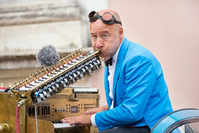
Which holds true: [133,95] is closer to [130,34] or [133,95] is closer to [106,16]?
[106,16]

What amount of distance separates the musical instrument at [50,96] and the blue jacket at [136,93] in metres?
0.21

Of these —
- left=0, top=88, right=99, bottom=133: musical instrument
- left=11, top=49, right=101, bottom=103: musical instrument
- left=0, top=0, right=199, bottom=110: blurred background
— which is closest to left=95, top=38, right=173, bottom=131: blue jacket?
left=11, top=49, right=101, bottom=103: musical instrument

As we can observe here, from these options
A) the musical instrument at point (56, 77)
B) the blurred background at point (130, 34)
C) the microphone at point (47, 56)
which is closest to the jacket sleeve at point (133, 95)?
the musical instrument at point (56, 77)

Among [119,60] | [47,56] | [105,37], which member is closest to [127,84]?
[119,60]

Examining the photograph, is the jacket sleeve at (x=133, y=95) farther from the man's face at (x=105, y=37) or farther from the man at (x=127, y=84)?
the man's face at (x=105, y=37)

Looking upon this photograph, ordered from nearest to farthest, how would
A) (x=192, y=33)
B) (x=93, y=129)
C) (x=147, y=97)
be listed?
1. (x=147, y=97)
2. (x=93, y=129)
3. (x=192, y=33)

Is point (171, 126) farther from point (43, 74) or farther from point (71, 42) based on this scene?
point (71, 42)

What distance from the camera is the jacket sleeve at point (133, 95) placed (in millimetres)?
1667

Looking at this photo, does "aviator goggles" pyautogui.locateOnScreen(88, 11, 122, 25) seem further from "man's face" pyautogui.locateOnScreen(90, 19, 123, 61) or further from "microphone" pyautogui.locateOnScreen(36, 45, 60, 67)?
"microphone" pyautogui.locateOnScreen(36, 45, 60, 67)

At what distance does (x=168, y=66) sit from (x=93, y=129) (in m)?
1.49

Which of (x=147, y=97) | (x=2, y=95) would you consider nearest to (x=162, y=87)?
(x=147, y=97)

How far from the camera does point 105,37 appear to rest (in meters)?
1.83

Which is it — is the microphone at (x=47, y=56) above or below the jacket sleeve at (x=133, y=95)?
above

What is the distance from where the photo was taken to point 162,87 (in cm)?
181
